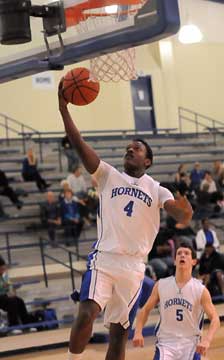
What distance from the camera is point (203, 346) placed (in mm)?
5609

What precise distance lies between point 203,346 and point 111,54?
216cm

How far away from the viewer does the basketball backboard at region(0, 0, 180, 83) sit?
14.8 feet

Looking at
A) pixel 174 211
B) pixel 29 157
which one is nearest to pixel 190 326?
pixel 174 211

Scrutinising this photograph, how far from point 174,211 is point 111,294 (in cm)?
73

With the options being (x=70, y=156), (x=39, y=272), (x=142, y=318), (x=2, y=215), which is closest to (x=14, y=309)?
(x=39, y=272)

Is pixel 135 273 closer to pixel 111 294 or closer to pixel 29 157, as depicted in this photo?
pixel 111 294

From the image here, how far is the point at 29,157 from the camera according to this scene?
15.1 meters

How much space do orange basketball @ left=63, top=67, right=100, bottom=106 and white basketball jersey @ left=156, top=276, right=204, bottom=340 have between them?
5.93 feet

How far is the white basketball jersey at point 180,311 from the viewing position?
618 cm

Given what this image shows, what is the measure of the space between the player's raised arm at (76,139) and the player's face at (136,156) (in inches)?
9.1

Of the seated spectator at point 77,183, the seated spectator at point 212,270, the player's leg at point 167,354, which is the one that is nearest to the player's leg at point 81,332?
the player's leg at point 167,354

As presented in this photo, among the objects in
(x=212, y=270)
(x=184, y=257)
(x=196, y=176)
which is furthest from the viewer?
(x=196, y=176)

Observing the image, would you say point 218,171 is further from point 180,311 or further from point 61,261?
point 180,311

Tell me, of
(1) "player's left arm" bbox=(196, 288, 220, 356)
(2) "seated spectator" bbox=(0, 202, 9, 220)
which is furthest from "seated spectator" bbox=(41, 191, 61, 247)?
(1) "player's left arm" bbox=(196, 288, 220, 356)
